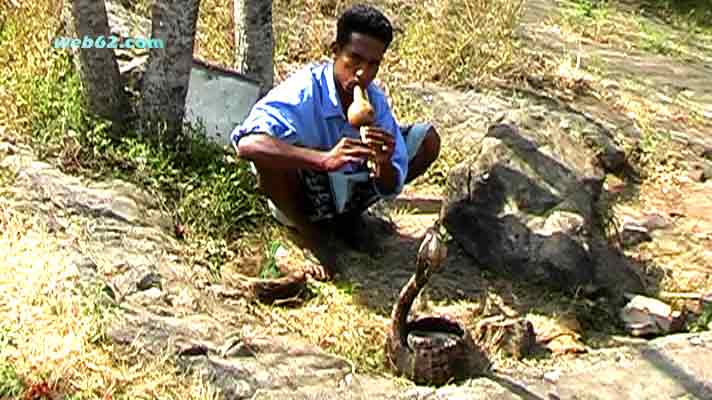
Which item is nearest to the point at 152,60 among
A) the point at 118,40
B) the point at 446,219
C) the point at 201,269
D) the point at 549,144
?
the point at 118,40

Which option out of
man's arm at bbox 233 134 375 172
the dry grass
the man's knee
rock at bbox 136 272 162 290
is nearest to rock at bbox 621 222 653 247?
the man's knee

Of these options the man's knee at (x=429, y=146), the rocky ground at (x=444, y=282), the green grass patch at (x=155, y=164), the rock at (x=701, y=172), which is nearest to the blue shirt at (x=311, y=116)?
the man's knee at (x=429, y=146)

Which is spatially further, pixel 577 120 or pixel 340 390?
pixel 577 120

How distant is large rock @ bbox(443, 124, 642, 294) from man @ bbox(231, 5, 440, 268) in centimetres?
36

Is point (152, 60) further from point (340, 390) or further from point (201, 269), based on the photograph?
point (340, 390)

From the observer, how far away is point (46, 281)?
12.0 feet

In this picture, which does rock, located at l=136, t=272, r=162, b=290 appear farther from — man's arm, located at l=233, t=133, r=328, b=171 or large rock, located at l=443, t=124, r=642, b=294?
large rock, located at l=443, t=124, r=642, b=294

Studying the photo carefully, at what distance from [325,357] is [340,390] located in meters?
0.25

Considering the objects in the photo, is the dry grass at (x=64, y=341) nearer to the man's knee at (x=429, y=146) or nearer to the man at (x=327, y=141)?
the man at (x=327, y=141)

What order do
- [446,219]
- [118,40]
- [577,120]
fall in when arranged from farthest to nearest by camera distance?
[577,120], [118,40], [446,219]

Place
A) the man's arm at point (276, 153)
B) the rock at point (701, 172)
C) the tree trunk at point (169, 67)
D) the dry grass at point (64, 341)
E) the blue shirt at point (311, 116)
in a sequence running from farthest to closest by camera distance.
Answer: the rock at point (701, 172)
the tree trunk at point (169, 67)
the blue shirt at point (311, 116)
the man's arm at point (276, 153)
the dry grass at point (64, 341)

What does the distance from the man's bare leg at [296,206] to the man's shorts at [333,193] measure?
4 centimetres

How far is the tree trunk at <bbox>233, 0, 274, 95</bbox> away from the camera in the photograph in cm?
544

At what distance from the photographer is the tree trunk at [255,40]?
5441 millimetres
